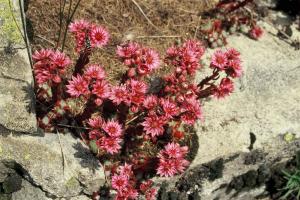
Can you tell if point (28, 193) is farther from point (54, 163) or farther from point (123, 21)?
point (123, 21)

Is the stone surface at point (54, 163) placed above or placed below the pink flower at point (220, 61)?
below

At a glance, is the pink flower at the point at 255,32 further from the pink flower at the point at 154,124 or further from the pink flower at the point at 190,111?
the pink flower at the point at 154,124

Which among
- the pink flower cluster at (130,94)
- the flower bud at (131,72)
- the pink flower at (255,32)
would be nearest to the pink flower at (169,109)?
the pink flower cluster at (130,94)

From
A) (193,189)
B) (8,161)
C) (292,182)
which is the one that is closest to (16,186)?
(8,161)

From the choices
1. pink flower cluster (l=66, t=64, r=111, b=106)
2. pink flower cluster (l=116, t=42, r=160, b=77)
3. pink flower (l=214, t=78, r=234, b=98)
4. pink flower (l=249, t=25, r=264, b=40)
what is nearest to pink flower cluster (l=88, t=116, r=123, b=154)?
pink flower cluster (l=66, t=64, r=111, b=106)

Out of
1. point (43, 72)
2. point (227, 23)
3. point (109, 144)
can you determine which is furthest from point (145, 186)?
point (227, 23)

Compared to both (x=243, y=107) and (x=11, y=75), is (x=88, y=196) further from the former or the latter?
(x=243, y=107)
